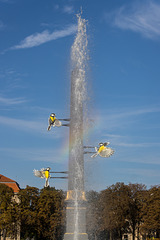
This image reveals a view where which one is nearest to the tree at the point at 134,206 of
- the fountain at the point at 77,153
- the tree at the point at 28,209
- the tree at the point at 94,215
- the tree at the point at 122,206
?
the tree at the point at 122,206

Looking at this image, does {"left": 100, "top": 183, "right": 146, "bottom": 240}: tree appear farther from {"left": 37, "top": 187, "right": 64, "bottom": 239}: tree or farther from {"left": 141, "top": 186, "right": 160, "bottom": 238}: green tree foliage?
{"left": 37, "top": 187, "right": 64, "bottom": 239}: tree

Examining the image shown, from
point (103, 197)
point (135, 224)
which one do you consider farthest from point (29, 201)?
point (135, 224)

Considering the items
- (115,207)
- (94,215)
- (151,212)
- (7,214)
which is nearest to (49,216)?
(7,214)

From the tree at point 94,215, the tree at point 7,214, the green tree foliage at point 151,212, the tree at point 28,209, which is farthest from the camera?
the tree at point 94,215

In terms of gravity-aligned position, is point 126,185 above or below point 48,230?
above

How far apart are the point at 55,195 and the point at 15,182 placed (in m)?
24.5

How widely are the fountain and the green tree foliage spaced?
41.1 m

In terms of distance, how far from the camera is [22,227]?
69562mm

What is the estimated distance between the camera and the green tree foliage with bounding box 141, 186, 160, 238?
66.1m

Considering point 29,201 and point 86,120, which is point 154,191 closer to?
point 29,201

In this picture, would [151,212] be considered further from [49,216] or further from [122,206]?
[49,216]

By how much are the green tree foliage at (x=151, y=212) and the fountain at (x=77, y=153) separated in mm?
41113

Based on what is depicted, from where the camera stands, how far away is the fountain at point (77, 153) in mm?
27980

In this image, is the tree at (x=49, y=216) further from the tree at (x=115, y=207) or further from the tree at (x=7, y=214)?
the tree at (x=115, y=207)
